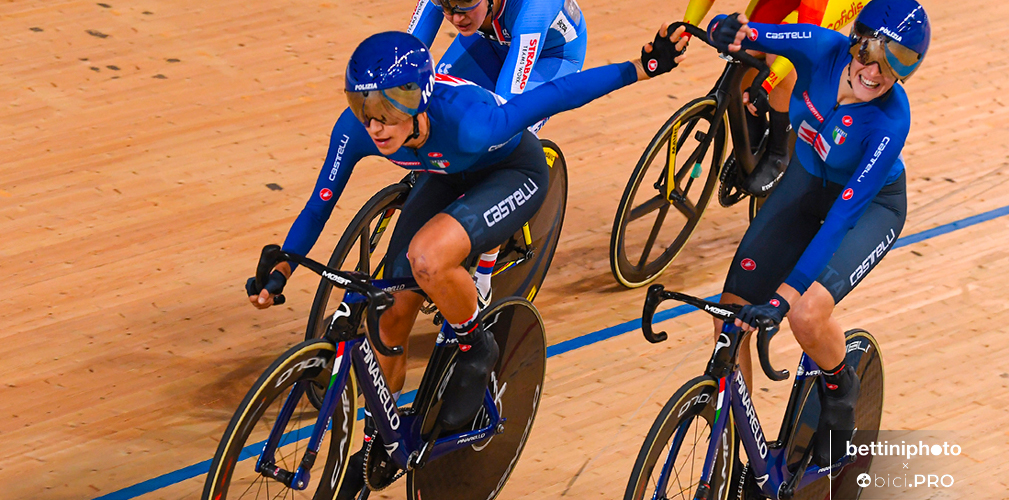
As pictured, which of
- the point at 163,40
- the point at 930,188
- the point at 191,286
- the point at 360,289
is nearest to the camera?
the point at 360,289

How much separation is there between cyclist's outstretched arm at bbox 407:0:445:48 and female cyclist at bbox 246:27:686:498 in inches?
42.2

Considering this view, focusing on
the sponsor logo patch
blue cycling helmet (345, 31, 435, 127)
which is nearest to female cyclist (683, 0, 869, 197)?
the sponsor logo patch

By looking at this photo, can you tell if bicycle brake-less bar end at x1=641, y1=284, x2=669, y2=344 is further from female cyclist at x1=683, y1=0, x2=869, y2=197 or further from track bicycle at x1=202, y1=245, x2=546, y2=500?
female cyclist at x1=683, y1=0, x2=869, y2=197

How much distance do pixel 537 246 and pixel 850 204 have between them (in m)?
1.62

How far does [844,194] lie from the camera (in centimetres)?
307

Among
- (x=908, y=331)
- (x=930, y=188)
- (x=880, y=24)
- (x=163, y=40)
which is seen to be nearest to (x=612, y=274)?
(x=908, y=331)

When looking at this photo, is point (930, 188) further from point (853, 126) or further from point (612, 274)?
point (853, 126)

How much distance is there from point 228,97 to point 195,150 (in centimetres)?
62

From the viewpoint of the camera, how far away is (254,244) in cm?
504

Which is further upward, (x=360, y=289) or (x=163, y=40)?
(x=360, y=289)

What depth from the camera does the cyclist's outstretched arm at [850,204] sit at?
3.01 meters

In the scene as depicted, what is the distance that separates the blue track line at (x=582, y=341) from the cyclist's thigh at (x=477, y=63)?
1.06 meters

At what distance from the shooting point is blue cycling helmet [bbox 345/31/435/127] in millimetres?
2799

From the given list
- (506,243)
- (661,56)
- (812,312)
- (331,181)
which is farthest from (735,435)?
(506,243)
